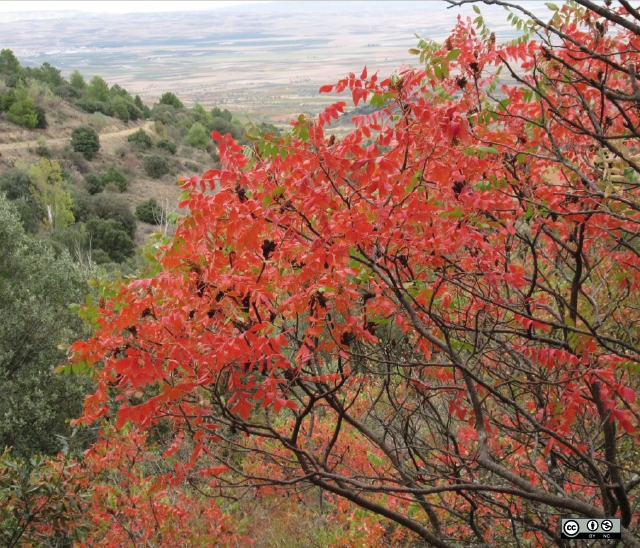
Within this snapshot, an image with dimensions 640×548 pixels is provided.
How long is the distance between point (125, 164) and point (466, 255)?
49.2 metres

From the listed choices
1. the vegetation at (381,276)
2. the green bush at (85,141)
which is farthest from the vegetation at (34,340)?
the green bush at (85,141)

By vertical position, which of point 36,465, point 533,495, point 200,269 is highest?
point 200,269

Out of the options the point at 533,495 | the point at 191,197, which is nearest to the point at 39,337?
the point at 191,197

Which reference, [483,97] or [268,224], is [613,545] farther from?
[483,97]

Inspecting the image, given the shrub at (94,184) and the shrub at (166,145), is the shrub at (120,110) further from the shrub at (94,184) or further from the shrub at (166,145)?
the shrub at (94,184)

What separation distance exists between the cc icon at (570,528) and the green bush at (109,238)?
33.8m

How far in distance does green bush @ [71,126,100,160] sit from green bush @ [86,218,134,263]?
13828mm

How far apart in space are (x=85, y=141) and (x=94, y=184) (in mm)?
5710

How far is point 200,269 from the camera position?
3799mm

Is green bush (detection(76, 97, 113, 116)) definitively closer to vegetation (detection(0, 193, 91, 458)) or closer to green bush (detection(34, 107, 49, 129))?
green bush (detection(34, 107, 49, 129))

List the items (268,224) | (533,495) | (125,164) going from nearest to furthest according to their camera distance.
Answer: (533,495), (268,224), (125,164)

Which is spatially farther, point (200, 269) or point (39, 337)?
point (39, 337)

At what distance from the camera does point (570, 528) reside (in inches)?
165

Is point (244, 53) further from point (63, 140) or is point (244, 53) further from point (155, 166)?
point (63, 140)
